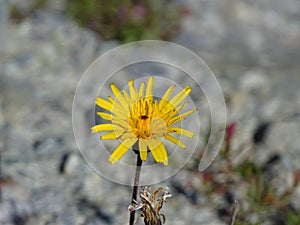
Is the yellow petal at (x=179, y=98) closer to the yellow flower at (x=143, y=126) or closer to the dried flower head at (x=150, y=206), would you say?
the yellow flower at (x=143, y=126)

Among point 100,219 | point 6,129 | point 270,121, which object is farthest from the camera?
point 270,121

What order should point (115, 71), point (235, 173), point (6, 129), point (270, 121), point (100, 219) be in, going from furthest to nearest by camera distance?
point (115, 71)
point (270, 121)
point (6, 129)
point (235, 173)
point (100, 219)

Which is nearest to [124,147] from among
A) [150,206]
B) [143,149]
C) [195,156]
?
[143,149]

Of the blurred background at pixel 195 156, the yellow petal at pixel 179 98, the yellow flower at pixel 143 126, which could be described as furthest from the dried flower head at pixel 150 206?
the blurred background at pixel 195 156

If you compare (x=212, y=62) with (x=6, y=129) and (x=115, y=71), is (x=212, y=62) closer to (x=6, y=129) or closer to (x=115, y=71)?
(x=115, y=71)

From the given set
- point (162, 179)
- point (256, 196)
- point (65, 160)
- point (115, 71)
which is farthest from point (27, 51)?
point (256, 196)

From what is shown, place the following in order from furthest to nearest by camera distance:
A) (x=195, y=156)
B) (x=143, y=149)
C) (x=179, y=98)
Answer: (x=195, y=156)
(x=179, y=98)
(x=143, y=149)

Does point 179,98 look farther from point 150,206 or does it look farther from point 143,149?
point 150,206

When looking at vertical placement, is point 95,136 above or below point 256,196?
above

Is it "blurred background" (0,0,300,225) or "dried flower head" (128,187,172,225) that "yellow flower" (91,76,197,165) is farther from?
"blurred background" (0,0,300,225)
